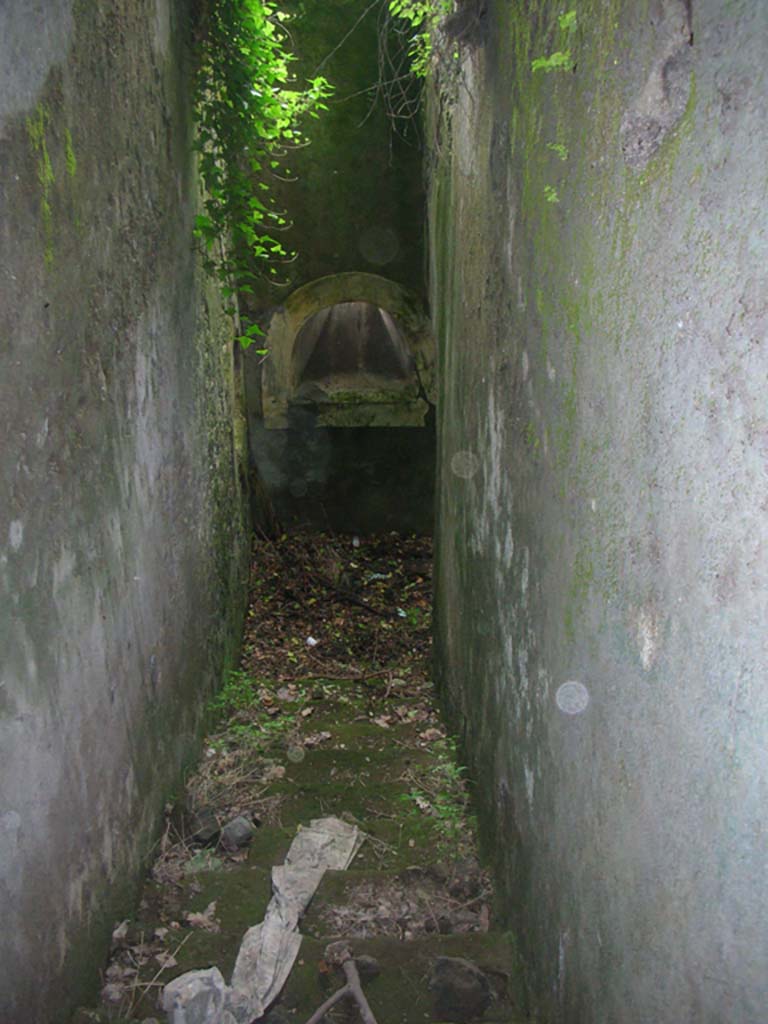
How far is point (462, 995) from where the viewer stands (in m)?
2.50

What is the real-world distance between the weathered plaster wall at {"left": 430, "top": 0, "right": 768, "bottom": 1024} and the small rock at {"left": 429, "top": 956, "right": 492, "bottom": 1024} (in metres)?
0.20

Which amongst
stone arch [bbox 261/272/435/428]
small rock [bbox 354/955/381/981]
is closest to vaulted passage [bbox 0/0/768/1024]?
small rock [bbox 354/955/381/981]

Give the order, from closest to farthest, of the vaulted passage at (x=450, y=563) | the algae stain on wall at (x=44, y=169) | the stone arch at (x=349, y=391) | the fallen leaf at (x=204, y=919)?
the vaulted passage at (x=450, y=563), the algae stain on wall at (x=44, y=169), the fallen leaf at (x=204, y=919), the stone arch at (x=349, y=391)

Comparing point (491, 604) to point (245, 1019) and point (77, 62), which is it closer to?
point (245, 1019)

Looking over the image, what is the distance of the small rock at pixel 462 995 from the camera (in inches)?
98.3

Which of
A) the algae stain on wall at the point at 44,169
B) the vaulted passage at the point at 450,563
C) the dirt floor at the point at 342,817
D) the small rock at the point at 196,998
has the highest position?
the algae stain on wall at the point at 44,169

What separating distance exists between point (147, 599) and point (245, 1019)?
1569mm

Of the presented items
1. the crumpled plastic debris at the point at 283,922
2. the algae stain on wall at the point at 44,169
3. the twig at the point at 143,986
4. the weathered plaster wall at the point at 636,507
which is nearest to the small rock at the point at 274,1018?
the crumpled plastic debris at the point at 283,922

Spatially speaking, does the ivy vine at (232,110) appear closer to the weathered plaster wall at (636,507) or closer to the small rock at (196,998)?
the weathered plaster wall at (636,507)

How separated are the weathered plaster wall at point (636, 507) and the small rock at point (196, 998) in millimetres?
944

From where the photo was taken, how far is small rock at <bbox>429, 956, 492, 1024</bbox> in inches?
98.3

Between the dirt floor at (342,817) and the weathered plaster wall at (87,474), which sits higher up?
the weathered plaster wall at (87,474)

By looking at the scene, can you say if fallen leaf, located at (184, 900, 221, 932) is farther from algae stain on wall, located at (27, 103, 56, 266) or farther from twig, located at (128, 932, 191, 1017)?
algae stain on wall, located at (27, 103, 56, 266)

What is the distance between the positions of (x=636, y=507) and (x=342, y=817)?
2944mm
